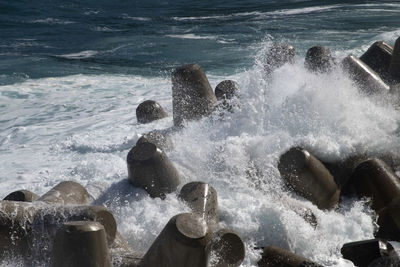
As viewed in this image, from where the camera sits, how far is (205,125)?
20.9 ft

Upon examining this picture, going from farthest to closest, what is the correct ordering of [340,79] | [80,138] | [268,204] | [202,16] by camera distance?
[202,16] → [80,138] → [340,79] → [268,204]

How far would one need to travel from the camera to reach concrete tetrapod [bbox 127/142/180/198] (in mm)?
4855

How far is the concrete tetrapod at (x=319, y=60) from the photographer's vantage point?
653 cm

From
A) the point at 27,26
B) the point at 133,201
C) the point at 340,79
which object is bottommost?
the point at 27,26

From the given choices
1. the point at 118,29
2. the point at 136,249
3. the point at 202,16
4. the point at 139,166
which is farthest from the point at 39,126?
the point at 202,16

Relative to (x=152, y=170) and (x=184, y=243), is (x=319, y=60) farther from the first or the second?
(x=184, y=243)

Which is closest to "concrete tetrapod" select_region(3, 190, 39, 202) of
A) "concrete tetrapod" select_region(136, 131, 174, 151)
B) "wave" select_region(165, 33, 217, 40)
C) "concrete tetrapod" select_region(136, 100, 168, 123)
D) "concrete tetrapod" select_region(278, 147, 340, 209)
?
"concrete tetrapod" select_region(136, 131, 174, 151)

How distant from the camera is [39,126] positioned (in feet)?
26.4

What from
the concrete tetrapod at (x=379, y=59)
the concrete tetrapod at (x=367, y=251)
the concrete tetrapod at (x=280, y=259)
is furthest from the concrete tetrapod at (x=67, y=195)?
the concrete tetrapod at (x=379, y=59)

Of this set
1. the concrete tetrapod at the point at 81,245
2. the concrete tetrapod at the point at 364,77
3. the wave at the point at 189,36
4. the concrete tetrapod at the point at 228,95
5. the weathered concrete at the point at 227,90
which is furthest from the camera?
the wave at the point at 189,36

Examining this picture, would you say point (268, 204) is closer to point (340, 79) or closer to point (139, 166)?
point (139, 166)

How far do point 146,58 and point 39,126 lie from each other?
5.28 meters

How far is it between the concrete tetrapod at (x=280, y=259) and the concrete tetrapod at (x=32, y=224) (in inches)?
35.7

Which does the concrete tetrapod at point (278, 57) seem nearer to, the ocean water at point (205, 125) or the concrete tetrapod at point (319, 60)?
the ocean water at point (205, 125)
